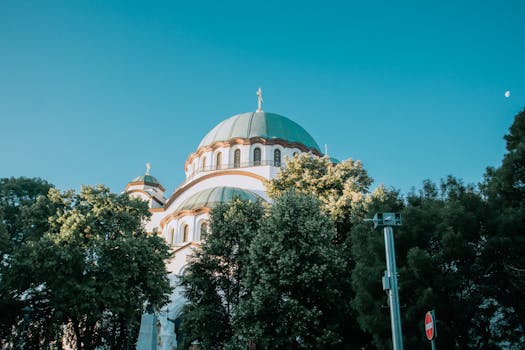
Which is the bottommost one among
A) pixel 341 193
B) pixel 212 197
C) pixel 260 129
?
pixel 341 193

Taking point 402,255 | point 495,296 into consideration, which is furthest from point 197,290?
point 495,296

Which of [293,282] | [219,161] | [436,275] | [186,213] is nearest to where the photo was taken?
[436,275]

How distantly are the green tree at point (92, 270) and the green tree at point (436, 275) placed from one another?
8407 millimetres

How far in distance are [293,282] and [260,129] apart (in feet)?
66.8

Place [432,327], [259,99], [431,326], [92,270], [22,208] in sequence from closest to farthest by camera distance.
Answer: [432,327] < [431,326] < [92,270] < [22,208] < [259,99]

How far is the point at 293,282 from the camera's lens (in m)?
14.7

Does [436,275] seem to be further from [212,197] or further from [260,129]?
[260,129]

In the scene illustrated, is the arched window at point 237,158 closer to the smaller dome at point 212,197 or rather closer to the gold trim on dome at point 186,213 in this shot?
the smaller dome at point 212,197

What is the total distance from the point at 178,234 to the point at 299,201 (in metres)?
13.0

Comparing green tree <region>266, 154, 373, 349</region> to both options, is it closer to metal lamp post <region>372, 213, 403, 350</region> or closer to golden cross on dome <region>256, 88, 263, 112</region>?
metal lamp post <region>372, 213, 403, 350</region>

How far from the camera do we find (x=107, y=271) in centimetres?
1705

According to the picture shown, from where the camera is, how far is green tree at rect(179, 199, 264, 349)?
15828 millimetres

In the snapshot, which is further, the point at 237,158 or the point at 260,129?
the point at 260,129

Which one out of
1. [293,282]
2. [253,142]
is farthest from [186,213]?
[293,282]
